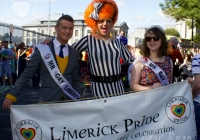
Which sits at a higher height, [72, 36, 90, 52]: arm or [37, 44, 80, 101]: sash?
[72, 36, 90, 52]: arm

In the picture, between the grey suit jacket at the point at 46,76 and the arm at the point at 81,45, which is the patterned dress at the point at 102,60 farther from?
the grey suit jacket at the point at 46,76

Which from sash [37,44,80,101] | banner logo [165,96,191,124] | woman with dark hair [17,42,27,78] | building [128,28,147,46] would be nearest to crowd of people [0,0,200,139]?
sash [37,44,80,101]

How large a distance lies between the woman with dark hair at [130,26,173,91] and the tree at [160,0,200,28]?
24.8 meters

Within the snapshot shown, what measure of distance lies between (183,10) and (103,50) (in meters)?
25.9

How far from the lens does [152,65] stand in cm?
353

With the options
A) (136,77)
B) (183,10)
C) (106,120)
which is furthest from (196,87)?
(183,10)

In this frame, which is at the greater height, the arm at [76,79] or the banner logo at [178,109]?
the arm at [76,79]

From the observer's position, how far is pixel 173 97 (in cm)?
335

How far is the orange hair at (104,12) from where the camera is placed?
12.2ft

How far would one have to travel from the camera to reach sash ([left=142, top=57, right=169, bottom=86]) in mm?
3512

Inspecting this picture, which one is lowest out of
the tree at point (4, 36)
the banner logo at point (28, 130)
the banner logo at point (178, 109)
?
the banner logo at point (28, 130)

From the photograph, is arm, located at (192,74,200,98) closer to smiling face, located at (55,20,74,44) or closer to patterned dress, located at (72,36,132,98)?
patterned dress, located at (72,36,132,98)

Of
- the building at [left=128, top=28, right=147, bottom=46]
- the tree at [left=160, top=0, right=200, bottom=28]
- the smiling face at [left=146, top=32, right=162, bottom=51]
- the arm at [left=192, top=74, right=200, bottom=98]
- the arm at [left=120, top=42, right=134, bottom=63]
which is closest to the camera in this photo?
the arm at [left=192, top=74, right=200, bottom=98]

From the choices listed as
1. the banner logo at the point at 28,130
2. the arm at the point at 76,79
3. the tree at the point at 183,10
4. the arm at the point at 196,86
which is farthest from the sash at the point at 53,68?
the tree at the point at 183,10
